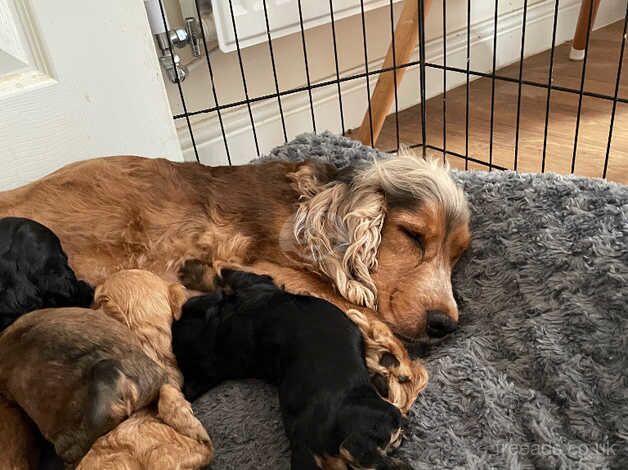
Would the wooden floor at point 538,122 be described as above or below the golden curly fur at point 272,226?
below

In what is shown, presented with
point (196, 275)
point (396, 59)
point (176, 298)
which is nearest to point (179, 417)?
point (176, 298)

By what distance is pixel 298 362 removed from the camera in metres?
1.06

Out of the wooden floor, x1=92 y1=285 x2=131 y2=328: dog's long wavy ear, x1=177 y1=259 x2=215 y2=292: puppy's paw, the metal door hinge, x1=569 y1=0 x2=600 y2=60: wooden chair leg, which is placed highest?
the metal door hinge

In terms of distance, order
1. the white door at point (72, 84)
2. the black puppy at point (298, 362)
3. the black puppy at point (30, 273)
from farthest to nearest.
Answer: the white door at point (72, 84), the black puppy at point (30, 273), the black puppy at point (298, 362)

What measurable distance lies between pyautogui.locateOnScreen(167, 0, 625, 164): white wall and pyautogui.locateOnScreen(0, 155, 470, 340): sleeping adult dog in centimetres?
104

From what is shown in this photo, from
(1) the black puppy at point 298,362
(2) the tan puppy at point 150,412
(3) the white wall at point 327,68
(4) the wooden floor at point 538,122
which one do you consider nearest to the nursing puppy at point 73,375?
(2) the tan puppy at point 150,412

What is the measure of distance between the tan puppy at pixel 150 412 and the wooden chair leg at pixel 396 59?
150cm

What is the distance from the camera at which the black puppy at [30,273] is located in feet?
4.09

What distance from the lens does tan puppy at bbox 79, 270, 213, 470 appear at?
969 millimetres

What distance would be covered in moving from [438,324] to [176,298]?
22.2 inches

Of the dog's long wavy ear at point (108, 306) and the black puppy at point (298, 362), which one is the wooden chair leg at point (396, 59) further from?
the dog's long wavy ear at point (108, 306)

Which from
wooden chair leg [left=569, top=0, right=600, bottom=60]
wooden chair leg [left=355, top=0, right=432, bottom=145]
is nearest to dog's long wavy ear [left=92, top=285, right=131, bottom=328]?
wooden chair leg [left=355, top=0, right=432, bottom=145]

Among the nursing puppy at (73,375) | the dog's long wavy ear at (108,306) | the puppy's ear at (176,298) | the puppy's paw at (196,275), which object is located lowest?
the puppy's paw at (196,275)

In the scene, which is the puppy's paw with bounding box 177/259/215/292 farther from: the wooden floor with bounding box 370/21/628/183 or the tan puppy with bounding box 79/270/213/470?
the wooden floor with bounding box 370/21/628/183
